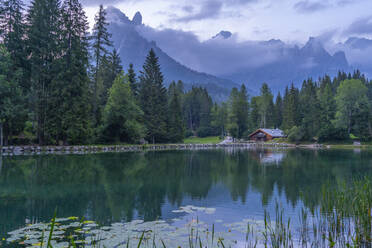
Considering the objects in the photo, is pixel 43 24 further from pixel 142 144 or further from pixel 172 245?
pixel 172 245

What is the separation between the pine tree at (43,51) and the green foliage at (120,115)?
9648 mm

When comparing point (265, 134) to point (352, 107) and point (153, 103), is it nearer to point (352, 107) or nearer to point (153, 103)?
point (352, 107)

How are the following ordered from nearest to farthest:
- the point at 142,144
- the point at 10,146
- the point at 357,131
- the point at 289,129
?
1. the point at 10,146
2. the point at 142,144
3. the point at 357,131
4. the point at 289,129

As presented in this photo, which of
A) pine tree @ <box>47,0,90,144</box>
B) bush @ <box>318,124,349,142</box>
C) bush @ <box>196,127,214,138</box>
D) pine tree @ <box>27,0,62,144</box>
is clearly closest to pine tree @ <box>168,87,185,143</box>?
bush @ <box>196,127,214,138</box>

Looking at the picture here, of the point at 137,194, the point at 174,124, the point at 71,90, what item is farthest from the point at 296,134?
the point at 137,194

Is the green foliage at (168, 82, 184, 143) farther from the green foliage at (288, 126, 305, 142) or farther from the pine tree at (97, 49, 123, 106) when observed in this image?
the green foliage at (288, 126, 305, 142)

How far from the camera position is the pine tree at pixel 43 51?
3922 centimetres

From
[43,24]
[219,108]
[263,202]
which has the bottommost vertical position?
[263,202]

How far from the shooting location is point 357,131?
6125cm

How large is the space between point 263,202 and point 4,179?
14.4 m

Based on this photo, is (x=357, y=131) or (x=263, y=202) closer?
(x=263, y=202)

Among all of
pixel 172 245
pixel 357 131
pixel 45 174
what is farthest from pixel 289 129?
pixel 172 245

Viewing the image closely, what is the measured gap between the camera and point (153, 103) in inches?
2368

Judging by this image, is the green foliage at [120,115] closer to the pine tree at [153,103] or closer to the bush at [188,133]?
the pine tree at [153,103]
